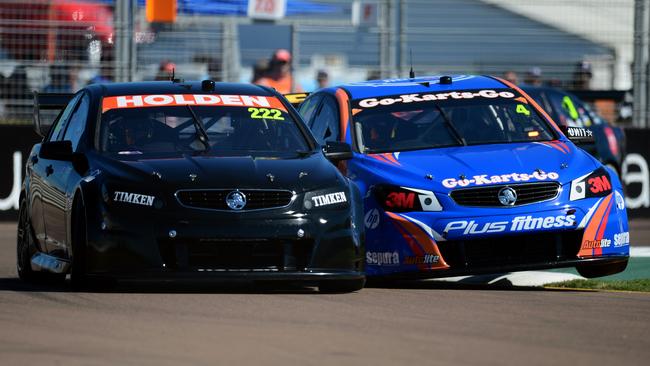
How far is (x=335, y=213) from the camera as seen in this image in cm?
920

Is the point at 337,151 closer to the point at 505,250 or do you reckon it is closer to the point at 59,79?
the point at 505,250

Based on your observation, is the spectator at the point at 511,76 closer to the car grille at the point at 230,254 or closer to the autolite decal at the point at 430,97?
the autolite decal at the point at 430,97

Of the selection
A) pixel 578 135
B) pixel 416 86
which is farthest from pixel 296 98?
pixel 578 135

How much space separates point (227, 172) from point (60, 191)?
3.95 ft

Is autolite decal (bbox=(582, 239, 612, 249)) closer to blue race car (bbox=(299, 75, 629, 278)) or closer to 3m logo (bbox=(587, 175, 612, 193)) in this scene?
blue race car (bbox=(299, 75, 629, 278))

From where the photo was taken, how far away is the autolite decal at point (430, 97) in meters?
11.5

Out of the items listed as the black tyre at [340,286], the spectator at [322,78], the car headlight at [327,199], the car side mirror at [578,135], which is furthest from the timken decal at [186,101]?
the spectator at [322,78]

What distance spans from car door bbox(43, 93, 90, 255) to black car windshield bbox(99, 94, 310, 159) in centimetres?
26

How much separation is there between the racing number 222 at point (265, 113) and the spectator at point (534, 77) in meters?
9.78

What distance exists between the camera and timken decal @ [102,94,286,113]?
10234 mm

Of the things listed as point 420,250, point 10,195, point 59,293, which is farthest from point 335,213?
point 10,195

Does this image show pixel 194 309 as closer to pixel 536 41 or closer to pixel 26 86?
pixel 26 86

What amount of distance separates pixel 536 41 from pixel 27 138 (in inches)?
250

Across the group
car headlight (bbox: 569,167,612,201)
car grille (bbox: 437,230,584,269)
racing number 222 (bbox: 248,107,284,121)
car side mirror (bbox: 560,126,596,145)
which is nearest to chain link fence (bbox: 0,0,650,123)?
car side mirror (bbox: 560,126,596,145)
